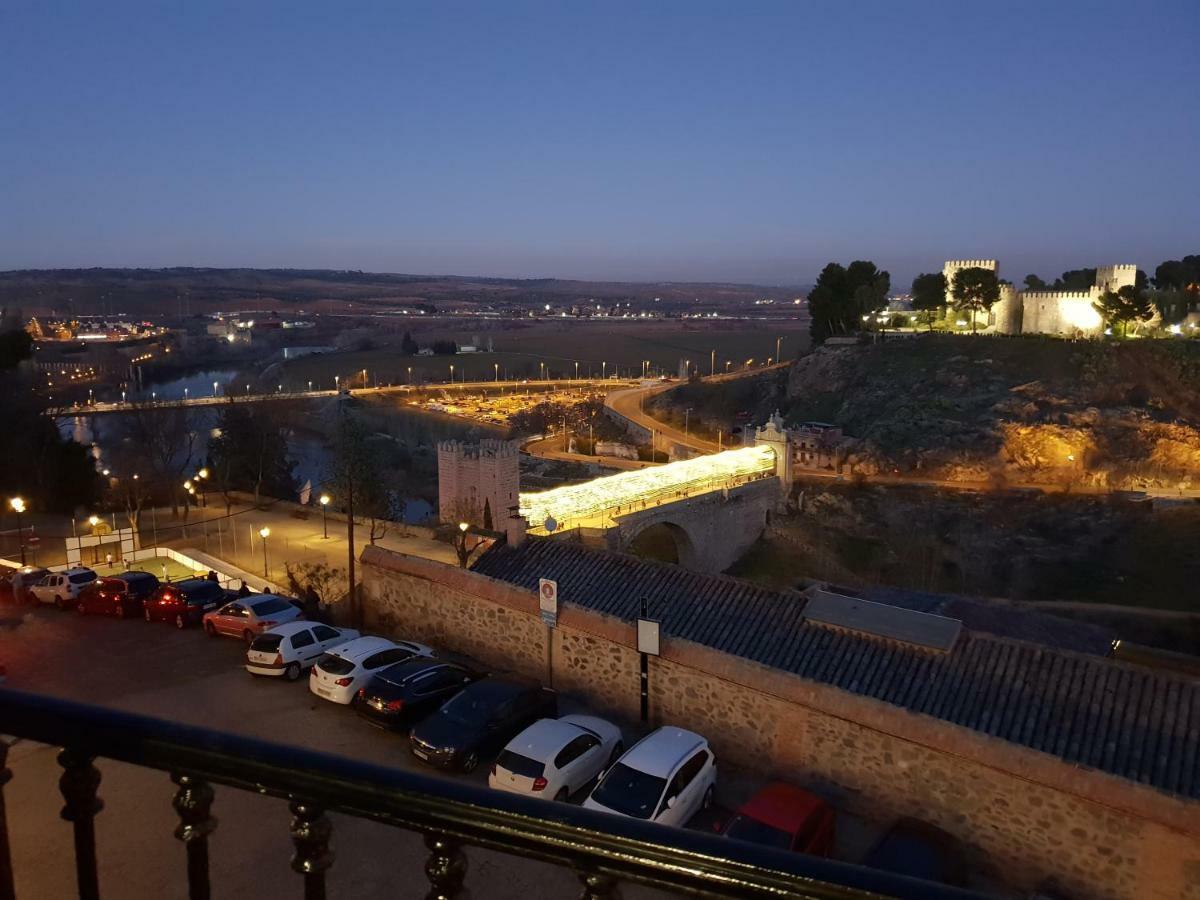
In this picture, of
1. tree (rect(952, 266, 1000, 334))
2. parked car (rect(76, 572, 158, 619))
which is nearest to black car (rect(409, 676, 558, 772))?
parked car (rect(76, 572, 158, 619))

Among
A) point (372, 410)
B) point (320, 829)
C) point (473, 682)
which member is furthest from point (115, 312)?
point (320, 829)

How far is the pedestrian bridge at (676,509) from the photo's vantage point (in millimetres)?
19500

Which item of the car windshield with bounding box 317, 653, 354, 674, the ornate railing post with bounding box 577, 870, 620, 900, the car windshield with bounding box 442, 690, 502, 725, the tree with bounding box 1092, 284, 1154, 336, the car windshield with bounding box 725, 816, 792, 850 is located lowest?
the car windshield with bounding box 725, 816, 792, 850

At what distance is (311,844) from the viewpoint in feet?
4.87

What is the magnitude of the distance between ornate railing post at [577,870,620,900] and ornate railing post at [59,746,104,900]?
91 centimetres

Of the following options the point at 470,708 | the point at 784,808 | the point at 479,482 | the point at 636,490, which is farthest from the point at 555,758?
the point at 636,490

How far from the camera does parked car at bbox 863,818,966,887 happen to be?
638cm

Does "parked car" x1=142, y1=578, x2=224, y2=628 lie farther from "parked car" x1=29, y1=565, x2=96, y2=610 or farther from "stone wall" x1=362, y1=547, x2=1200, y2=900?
"stone wall" x1=362, y1=547, x2=1200, y2=900

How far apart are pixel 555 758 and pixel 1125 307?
46095mm

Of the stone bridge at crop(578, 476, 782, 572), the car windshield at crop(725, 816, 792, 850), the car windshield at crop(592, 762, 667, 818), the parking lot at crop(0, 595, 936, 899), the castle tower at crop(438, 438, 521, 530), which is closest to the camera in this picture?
the parking lot at crop(0, 595, 936, 899)

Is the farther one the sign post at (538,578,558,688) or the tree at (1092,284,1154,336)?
the tree at (1092,284,1154,336)

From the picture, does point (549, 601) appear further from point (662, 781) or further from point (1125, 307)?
point (1125, 307)

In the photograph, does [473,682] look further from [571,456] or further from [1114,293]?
[1114,293]

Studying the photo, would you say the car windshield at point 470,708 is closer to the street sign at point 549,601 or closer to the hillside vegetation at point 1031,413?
the street sign at point 549,601
